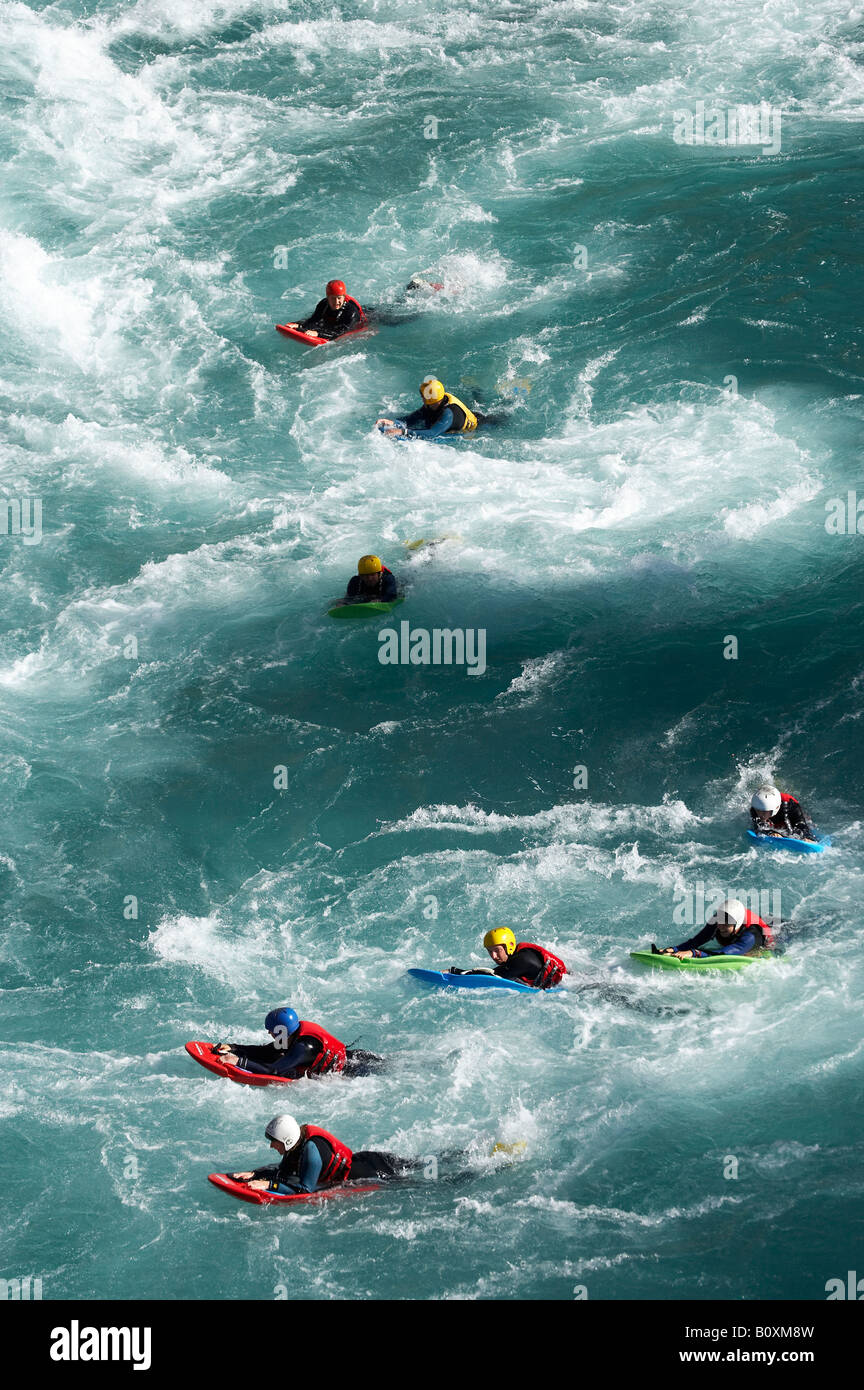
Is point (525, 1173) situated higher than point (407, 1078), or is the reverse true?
point (407, 1078)

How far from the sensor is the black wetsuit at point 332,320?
1048 inches

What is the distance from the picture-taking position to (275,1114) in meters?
15.0

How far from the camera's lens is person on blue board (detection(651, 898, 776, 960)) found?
15500 mm

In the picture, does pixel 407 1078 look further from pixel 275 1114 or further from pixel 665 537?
pixel 665 537

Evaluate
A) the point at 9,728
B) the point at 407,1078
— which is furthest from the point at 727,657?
the point at 9,728

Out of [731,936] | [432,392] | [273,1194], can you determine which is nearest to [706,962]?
[731,936]

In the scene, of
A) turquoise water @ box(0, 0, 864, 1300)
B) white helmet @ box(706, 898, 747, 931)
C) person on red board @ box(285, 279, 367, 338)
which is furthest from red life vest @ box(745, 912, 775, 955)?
person on red board @ box(285, 279, 367, 338)

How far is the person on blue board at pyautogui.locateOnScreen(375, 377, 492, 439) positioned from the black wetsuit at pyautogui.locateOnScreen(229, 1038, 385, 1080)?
11693 millimetres

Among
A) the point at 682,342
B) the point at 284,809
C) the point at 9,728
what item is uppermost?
the point at 682,342

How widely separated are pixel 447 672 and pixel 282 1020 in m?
6.63

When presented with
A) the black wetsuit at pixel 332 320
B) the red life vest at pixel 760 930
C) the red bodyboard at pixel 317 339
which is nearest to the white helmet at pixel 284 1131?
the red life vest at pixel 760 930

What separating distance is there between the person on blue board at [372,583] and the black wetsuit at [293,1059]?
746cm

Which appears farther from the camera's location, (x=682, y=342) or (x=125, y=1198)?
(x=682, y=342)

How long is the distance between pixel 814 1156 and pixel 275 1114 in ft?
18.0
